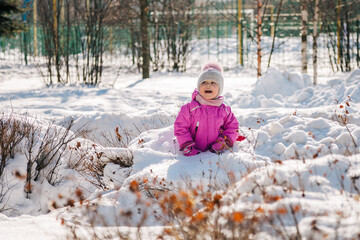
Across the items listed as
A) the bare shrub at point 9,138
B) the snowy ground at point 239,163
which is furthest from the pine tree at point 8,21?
the bare shrub at point 9,138

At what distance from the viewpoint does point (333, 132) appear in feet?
14.1

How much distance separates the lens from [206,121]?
3990 millimetres

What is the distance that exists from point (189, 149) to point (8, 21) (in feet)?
29.0

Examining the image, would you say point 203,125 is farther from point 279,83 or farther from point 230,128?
point 279,83

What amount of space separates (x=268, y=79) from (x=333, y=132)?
417cm

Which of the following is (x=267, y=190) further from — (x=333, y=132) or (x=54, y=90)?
(x=54, y=90)

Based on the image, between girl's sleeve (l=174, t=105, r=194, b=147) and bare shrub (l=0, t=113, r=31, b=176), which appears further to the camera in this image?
girl's sleeve (l=174, t=105, r=194, b=147)

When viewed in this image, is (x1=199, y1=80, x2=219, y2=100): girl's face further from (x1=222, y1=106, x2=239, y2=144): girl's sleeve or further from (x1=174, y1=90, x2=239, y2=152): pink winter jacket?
(x1=222, y1=106, x2=239, y2=144): girl's sleeve

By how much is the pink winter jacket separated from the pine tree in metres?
8.16

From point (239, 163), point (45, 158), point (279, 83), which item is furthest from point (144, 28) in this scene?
point (239, 163)

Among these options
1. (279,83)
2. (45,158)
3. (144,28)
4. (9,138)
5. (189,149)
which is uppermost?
(144,28)

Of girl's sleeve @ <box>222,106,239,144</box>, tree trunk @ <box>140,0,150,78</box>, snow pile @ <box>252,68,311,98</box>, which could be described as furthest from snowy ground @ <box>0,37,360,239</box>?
tree trunk @ <box>140,0,150,78</box>

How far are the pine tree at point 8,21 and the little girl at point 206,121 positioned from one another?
26.7ft

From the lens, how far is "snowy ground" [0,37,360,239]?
2.07 metres
